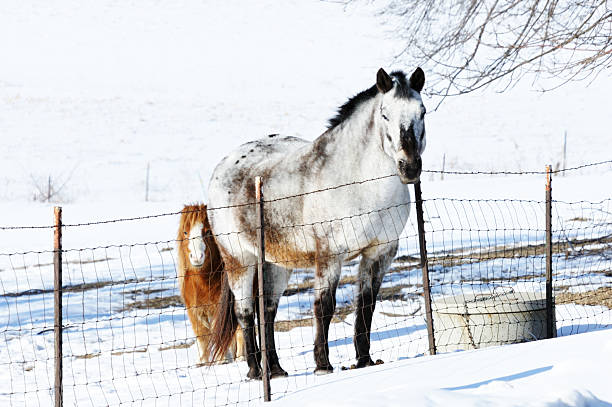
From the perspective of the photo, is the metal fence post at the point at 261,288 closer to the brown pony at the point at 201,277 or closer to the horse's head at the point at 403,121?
the horse's head at the point at 403,121

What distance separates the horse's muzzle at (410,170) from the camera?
216 inches

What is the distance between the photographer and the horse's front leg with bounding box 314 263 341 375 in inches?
238

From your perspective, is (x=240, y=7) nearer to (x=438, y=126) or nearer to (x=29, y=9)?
(x=29, y=9)

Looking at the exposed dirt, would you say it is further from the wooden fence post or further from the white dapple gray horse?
the white dapple gray horse

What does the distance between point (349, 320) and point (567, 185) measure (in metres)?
11.2

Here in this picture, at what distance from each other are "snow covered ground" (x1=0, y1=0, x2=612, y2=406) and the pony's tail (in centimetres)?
24

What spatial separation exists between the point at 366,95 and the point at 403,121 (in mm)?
721

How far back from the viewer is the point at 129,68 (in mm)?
44719

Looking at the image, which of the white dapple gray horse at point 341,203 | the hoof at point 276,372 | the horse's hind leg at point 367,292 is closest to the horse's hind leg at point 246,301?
the white dapple gray horse at point 341,203

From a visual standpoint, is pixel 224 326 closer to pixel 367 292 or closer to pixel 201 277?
pixel 201 277

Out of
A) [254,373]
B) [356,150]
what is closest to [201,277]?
[254,373]

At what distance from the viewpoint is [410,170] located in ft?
18.0

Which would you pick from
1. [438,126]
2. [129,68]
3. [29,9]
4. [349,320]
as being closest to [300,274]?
[349,320]

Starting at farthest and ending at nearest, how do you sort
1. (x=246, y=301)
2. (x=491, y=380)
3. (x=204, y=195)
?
(x=204, y=195)
(x=246, y=301)
(x=491, y=380)
